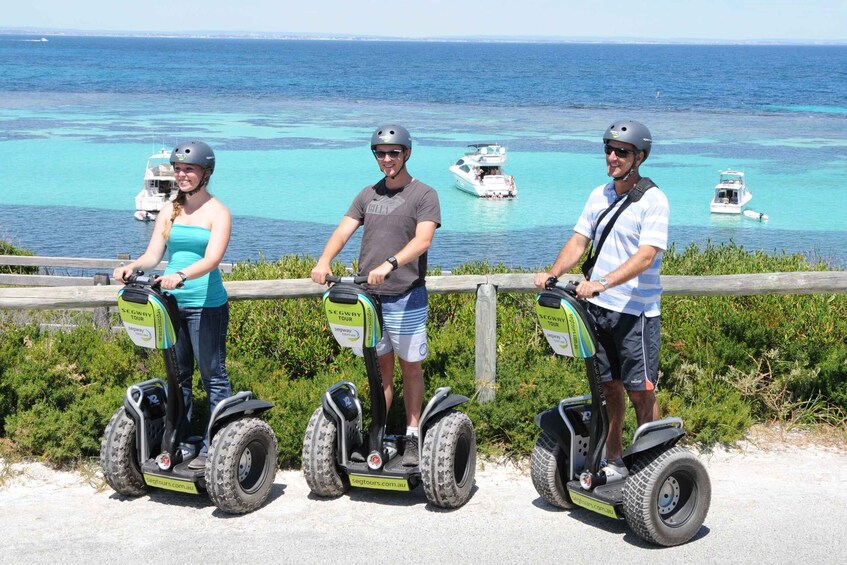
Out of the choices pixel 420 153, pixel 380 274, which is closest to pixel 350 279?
pixel 380 274

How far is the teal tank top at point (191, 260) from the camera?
16.5ft

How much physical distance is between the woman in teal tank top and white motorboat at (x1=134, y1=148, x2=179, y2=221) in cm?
3013

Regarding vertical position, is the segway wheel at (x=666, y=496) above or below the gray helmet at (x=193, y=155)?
below

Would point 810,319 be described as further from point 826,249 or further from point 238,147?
point 238,147

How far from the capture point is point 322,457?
506 centimetres

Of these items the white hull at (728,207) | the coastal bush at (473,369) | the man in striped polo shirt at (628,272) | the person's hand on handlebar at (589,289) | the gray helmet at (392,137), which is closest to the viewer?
the person's hand on handlebar at (589,289)

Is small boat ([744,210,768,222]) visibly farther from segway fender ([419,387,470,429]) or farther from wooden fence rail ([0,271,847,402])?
segway fender ([419,387,470,429])

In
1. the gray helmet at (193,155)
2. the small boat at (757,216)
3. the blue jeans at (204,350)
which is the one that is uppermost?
the gray helmet at (193,155)

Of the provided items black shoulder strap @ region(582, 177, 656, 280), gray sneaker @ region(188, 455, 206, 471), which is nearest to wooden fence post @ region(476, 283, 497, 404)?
black shoulder strap @ region(582, 177, 656, 280)

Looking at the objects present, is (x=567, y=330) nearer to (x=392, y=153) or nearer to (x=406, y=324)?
(x=406, y=324)

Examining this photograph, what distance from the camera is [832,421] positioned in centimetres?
634

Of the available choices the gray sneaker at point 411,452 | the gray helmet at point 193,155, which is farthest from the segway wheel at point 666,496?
the gray helmet at point 193,155

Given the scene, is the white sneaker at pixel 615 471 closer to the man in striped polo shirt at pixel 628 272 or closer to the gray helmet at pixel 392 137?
the man in striped polo shirt at pixel 628 272

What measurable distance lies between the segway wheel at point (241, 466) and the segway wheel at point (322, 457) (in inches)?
8.6
